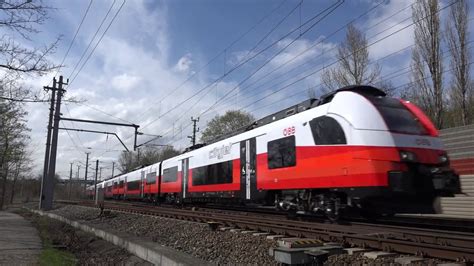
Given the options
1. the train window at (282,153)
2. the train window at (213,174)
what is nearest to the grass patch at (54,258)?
the train window at (282,153)

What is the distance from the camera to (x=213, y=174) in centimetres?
1983

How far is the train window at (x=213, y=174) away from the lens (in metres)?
18.1

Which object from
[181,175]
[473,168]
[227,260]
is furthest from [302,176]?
[181,175]

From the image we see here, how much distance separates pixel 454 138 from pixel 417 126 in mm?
6933

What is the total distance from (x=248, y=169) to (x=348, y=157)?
235 inches

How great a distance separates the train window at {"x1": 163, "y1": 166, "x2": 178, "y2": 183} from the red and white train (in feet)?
36.4

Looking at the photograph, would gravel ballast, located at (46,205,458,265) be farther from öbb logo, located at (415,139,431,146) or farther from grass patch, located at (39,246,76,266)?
öbb logo, located at (415,139,431,146)

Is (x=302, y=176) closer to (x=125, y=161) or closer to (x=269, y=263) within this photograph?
(x=269, y=263)

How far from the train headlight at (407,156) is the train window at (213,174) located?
8.67 m

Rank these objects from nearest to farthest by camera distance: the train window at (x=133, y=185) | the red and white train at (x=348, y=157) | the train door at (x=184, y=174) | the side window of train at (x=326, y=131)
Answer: the red and white train at (x=348, y=157)
the side window of train at (x=326, y=131)
the train door at (x=184, y=174)
the train window at (x=133, y=185)

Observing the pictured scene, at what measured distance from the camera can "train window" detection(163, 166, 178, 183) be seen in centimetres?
2671

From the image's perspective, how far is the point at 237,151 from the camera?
1725cm

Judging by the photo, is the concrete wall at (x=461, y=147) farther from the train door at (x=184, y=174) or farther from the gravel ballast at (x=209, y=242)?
the train door at (x=184, y=174)

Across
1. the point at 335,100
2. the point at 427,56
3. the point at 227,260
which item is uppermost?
the point at 427,56
